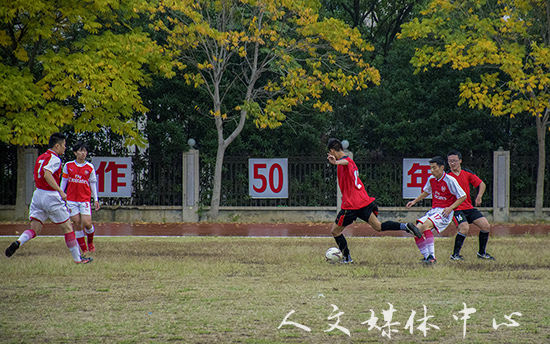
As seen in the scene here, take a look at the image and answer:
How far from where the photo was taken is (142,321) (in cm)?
633

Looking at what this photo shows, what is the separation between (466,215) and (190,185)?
1105 centimetres

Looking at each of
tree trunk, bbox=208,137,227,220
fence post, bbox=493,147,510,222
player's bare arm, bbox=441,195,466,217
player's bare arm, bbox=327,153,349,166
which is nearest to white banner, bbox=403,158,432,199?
fence post, bbox=493,147,510,222

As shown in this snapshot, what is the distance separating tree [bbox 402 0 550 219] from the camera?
18781 millimetres

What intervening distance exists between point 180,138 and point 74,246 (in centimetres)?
1115

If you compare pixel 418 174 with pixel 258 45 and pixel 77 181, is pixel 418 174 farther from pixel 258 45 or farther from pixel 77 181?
pixel 77 181

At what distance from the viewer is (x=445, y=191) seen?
10.4 metres

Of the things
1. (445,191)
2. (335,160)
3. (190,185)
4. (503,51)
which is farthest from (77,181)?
(503,51)

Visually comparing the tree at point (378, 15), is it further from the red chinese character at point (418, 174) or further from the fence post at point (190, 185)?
the fence post at point (190, 185)

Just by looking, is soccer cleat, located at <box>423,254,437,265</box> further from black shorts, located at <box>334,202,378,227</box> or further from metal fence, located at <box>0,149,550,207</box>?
metal fence, located at <box>0,149,550,207</box>

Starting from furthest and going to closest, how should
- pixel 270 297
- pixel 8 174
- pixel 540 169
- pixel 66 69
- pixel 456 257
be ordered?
pixel 8 174 → pixel 540 169 → pixel 66 69 → pixel 456 257 → pixel 270 297

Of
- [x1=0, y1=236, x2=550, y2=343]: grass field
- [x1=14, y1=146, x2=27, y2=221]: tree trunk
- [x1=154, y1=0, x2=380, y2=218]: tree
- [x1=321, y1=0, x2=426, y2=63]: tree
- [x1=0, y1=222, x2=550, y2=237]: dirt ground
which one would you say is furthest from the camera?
[x1=321, y1=0, x2=426, y2=63]: tree

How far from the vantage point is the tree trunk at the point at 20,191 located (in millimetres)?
20109

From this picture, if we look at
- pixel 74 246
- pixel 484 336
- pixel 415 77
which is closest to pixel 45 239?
pixel 74 246

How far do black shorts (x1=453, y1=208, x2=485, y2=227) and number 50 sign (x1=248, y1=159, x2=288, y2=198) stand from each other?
10.1m
